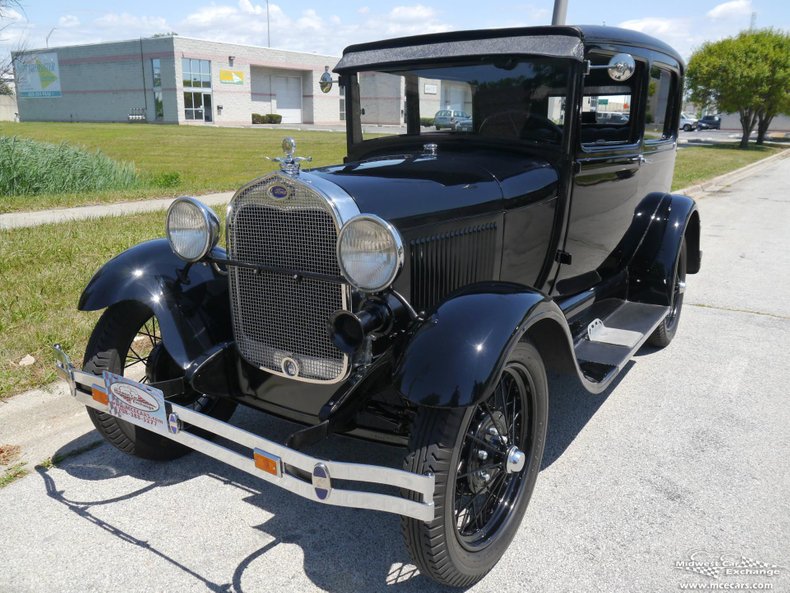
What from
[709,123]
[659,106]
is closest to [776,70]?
[709,123]

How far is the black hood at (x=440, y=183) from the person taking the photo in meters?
2.55

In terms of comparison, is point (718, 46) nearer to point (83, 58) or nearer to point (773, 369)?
point (773, 369)

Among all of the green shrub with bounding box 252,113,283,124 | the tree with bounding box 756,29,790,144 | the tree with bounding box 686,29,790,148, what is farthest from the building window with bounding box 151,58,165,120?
the tree with bounding box 756,29,790,144

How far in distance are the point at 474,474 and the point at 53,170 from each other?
930 centimetres

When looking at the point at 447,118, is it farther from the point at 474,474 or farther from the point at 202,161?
the point at 202,161

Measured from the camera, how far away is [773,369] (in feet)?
13.9

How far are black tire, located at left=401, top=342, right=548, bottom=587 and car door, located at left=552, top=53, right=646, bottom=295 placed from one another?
51.3 inches

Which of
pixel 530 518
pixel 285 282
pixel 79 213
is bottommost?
pixel 530 518

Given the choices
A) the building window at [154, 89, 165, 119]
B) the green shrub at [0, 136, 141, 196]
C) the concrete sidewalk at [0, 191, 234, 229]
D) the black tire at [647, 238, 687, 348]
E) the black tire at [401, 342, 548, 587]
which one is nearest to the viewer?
the black tire at [401, 342, 548, 587]

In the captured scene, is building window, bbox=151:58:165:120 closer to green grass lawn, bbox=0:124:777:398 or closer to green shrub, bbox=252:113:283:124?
green shrub, bbox=252:113:283:124

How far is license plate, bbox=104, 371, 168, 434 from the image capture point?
2324 millimetres

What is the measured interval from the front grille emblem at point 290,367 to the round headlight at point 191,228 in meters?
0.59

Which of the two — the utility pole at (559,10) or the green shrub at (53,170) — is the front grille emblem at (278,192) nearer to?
the utility pole at (559,10)

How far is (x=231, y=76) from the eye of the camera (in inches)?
1706
